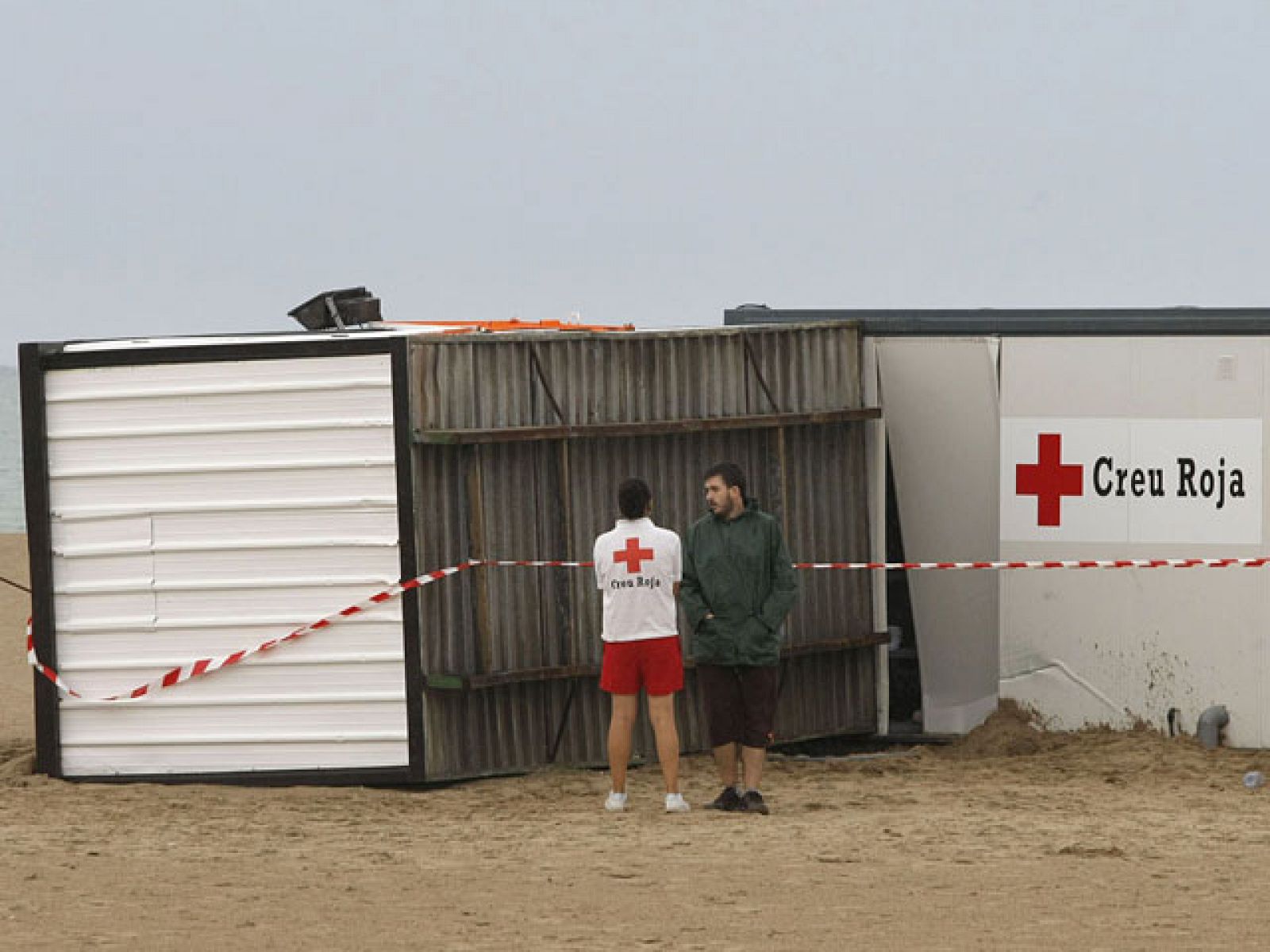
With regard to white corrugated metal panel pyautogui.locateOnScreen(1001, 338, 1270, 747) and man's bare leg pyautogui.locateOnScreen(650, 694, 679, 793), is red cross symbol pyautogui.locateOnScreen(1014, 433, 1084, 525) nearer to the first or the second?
white corrugated metal panel pyautogui.locateOnScreen(1001, 338, 1270, 747)

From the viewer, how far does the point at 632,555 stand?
11219 millimetres

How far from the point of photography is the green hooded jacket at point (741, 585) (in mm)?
11203

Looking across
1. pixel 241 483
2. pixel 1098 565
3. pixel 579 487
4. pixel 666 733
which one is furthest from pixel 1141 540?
pixel 241 483

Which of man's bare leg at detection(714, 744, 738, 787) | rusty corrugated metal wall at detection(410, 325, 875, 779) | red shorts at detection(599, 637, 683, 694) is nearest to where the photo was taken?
red shorts at detection(599, 637, 683, 694)

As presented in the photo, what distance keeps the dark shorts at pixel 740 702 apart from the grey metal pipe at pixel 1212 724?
3.30 metres

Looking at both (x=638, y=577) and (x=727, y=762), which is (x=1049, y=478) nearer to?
(x=727, y=762)

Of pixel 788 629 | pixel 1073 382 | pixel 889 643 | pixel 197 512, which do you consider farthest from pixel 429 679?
pixel 1073 382

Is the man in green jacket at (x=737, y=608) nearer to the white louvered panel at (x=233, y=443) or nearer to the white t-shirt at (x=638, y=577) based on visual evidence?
the white t-shirt at (x=638, y=577)

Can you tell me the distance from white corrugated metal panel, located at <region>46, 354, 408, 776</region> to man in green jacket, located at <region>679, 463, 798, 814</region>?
5.92ft

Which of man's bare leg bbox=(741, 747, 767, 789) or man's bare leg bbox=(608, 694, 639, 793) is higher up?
man's bare leg bbox=(608, 694, 639, 793)

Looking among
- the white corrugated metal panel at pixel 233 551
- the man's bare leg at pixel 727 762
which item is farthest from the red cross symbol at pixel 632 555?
the white corrugated metal panel at pixel 233 551

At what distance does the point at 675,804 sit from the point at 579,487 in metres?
2.15

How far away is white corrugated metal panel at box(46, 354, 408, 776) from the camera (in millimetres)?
12281

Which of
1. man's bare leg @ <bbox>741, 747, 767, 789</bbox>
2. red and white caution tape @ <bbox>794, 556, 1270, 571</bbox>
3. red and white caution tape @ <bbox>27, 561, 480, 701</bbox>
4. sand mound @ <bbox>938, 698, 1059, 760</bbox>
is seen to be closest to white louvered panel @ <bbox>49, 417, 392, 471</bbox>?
red and white caution tape @ <bbox>27, 561, 480, 701</bbox>
